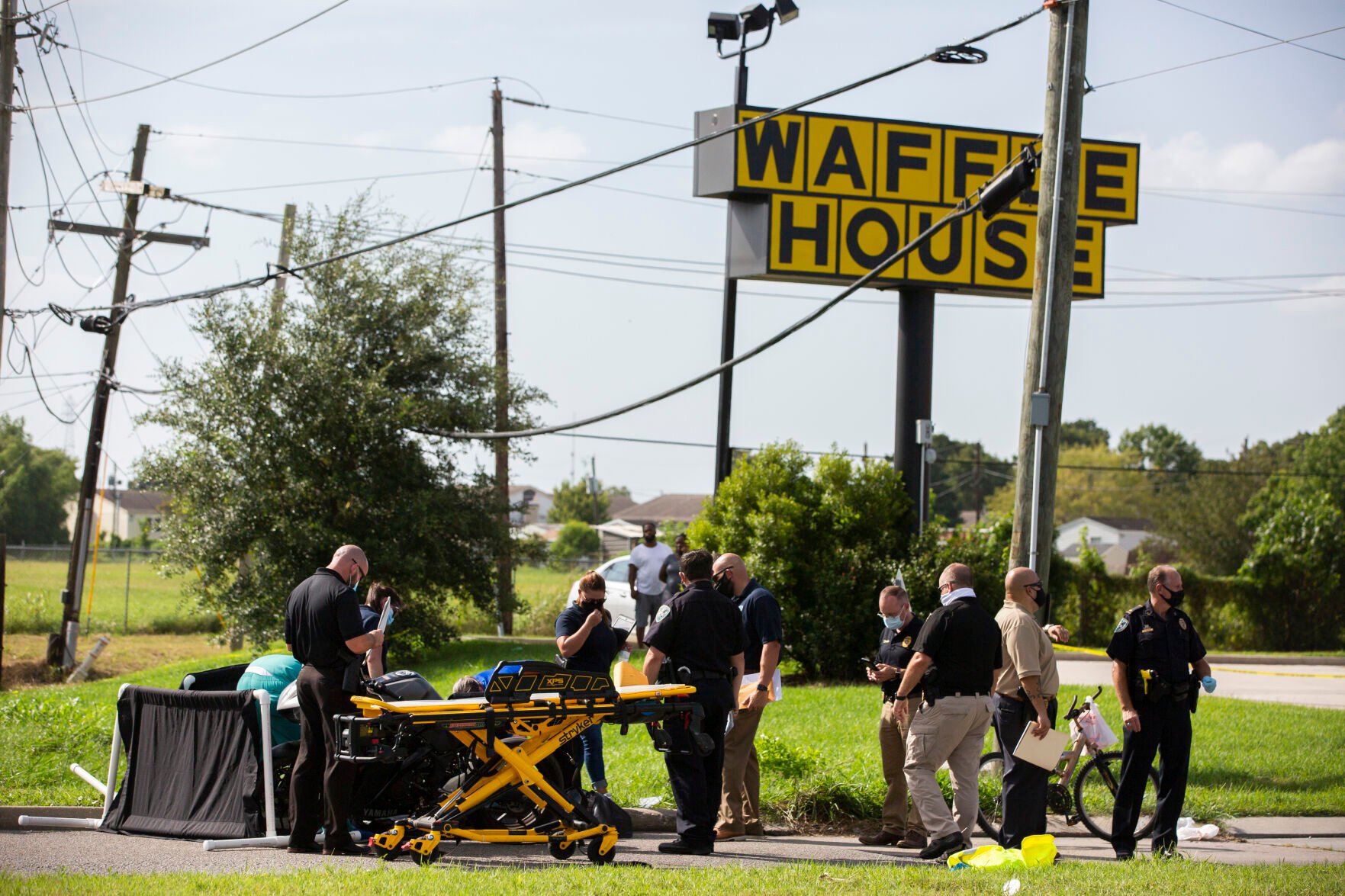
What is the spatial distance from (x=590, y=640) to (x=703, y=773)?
166 cm

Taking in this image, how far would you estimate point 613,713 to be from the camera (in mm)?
8078

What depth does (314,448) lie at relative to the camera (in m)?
20.6

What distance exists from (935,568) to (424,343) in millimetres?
9324

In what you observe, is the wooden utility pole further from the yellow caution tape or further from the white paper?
the white paper

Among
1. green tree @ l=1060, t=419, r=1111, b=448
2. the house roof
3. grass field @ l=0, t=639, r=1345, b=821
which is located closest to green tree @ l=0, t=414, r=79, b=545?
the house roof

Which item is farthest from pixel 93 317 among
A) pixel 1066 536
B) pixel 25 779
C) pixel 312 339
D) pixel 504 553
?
pixel 1066 536

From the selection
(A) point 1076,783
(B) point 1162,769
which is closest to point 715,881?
(B) point 1162,769

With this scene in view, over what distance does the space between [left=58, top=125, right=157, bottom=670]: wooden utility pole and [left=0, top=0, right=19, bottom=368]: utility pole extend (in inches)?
243

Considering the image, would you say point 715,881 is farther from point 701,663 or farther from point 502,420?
point 502,420

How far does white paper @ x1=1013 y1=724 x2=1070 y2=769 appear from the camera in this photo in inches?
324

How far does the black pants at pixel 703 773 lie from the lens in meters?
8.47

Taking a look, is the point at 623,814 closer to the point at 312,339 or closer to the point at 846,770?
the point at 846,770

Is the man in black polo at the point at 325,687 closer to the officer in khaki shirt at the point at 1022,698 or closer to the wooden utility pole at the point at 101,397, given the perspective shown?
the officer in khaki shirt at the point at 1022,698

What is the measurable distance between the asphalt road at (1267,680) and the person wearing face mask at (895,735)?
352 inches
